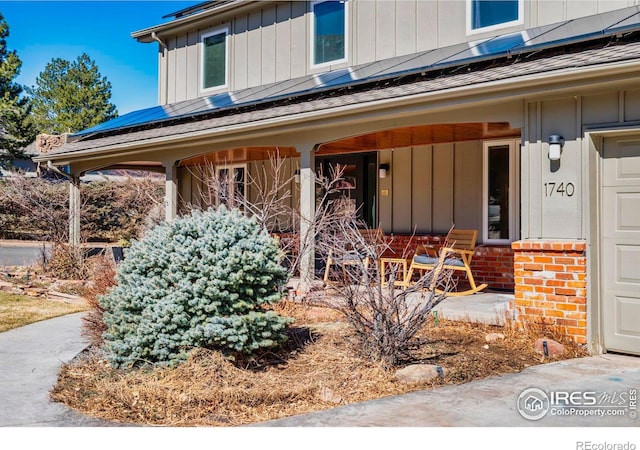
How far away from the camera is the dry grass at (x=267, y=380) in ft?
15.3

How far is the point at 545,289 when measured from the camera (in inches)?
261

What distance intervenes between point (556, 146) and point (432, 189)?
4.26 metres

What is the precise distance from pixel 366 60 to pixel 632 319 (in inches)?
260

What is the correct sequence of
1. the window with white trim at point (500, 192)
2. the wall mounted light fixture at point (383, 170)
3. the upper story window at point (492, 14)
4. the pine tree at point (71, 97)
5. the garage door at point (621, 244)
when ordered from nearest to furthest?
the garage door at point (621, 244), the upper story window at point (492, 14), the window with white trim at point (500, 192), the wall mounted light fixture at point (383, 170), the pine tree at point (71, 97)

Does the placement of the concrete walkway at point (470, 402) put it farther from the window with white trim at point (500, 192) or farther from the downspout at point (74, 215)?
the downspout at point (74, 215)

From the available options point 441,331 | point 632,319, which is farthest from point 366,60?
point 632,319

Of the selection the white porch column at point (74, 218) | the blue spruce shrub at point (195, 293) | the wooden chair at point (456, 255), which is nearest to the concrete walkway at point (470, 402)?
the blue spruce shrub at point (195, 293)

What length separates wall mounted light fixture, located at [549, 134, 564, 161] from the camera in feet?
21.1

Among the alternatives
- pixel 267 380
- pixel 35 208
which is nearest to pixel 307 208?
pixel 267 380

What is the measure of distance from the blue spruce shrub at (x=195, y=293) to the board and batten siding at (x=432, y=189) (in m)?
5.02

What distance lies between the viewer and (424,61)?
9273 mm

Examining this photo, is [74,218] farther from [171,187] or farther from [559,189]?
[559,189]

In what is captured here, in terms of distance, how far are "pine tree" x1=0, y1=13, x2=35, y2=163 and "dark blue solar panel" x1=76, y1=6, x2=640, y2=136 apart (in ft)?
54.2
